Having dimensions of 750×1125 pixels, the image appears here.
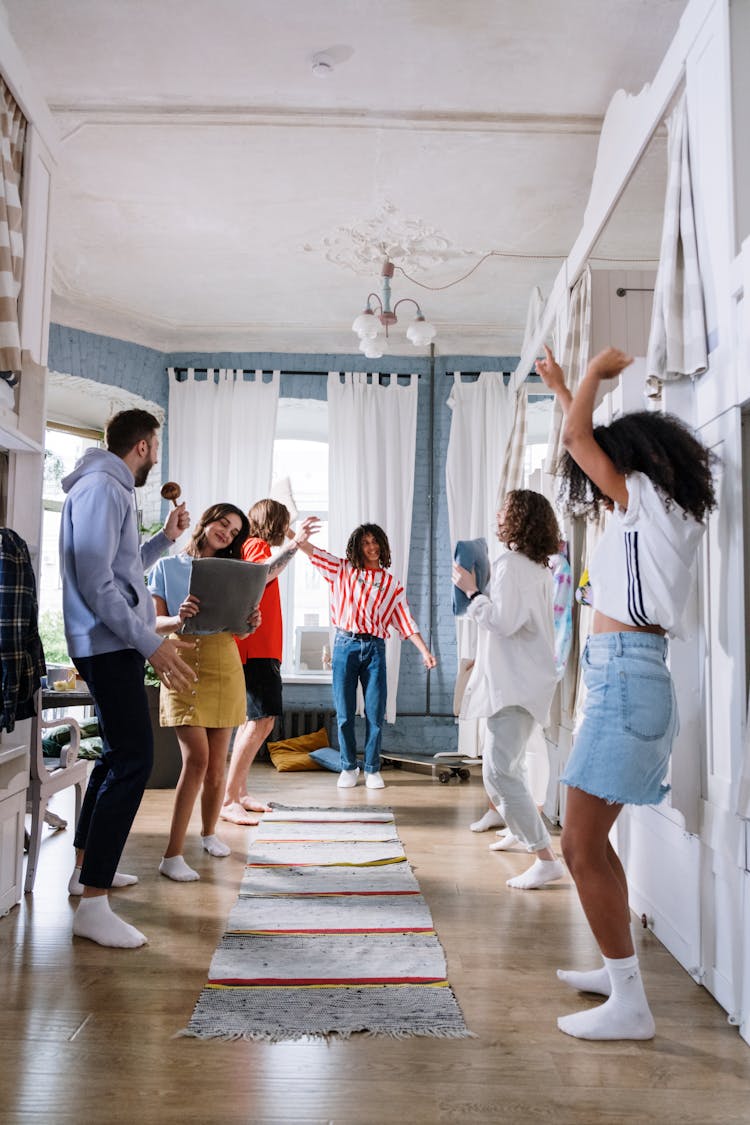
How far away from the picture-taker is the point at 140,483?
2.84 metres

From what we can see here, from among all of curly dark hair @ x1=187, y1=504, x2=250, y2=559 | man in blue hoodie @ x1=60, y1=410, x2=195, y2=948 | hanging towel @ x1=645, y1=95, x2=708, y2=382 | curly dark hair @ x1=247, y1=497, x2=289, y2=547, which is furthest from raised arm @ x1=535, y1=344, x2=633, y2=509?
curly dark hair @ x1=247, y1=497, x2=289, y2=547

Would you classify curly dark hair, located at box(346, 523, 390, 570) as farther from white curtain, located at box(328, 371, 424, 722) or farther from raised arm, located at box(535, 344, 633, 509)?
raised arm, located at box(535, 344, 633, 509)

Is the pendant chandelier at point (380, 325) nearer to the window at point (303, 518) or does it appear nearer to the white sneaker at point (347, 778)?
the window at point (303, 518)

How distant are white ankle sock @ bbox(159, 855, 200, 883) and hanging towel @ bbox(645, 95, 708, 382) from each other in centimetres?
229

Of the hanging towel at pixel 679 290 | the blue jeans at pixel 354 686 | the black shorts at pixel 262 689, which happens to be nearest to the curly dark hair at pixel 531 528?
the hanging towel at pixel 679 290

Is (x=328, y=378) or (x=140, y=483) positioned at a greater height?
(x=328, y=378)

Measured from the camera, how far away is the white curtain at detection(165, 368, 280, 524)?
6387 millimetres

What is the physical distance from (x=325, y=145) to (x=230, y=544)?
6.38 ft

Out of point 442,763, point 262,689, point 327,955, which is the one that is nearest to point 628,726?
point 327,955

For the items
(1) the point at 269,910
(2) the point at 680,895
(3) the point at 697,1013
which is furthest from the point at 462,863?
(3) the point at 697,1013

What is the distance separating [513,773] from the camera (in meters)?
3.23

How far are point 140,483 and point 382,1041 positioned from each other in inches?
69.8

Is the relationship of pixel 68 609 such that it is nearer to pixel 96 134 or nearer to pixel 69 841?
pixel 69 841

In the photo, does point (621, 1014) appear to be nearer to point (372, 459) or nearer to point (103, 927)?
point (103, 927)
